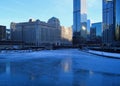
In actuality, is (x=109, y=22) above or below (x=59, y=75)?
above

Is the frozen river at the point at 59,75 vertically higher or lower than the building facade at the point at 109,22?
lower

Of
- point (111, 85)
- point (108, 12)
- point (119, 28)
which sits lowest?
point (111, 85)

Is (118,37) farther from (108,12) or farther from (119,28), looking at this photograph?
(108,12)

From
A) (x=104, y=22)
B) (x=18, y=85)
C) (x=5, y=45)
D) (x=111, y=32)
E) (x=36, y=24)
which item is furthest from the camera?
(x=36, y=24)

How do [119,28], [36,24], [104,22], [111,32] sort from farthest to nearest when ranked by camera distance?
[36,24], [104,22], [111,32], [119,28]

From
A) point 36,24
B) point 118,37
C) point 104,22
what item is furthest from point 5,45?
point 118,37

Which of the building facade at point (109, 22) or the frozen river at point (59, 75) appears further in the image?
the building facade at point (109, 22)

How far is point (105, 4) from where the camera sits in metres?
150

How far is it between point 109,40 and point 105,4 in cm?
2412

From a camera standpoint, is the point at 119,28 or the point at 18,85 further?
the point at 119,28

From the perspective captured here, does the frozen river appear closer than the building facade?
Yes

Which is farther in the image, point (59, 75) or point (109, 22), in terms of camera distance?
point (109, 22)

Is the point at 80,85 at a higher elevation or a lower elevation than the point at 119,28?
lower

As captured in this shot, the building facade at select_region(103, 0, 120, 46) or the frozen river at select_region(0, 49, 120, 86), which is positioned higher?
the building facade at select_region(103, 0, 120, 46)
